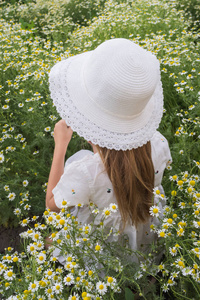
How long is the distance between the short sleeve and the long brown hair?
0.38 feet

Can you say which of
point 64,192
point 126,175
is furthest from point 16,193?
point 126,175

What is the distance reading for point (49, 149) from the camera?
229 cm

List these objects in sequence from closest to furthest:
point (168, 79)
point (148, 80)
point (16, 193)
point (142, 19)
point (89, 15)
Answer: point (148, 80) < point (16, 193) < point (168, 79) < point (142, 19) < point (89, 15)

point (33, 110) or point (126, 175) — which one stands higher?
point (126, 175)

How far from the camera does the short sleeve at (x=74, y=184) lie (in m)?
1.27

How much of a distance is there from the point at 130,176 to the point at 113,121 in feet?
0.85

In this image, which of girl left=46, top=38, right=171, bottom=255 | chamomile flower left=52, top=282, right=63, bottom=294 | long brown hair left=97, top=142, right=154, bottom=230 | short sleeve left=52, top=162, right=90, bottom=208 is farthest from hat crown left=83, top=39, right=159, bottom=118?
chamomile flower left=52, top=282, right=63, bottom=294

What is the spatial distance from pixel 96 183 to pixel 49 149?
1098 mm

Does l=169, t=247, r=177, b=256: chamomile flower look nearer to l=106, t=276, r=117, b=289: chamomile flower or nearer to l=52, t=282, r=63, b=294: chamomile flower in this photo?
l=106, t=276, r=117, b=289: chamomile flower

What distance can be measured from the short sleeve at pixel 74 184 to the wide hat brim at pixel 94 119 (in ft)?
0.55

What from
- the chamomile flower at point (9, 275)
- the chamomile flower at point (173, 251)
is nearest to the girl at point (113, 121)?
the chamomile flower at point (173, 251)

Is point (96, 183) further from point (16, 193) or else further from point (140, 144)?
point (16, 193)

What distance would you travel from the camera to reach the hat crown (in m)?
1.08

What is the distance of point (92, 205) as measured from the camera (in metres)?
1.37
